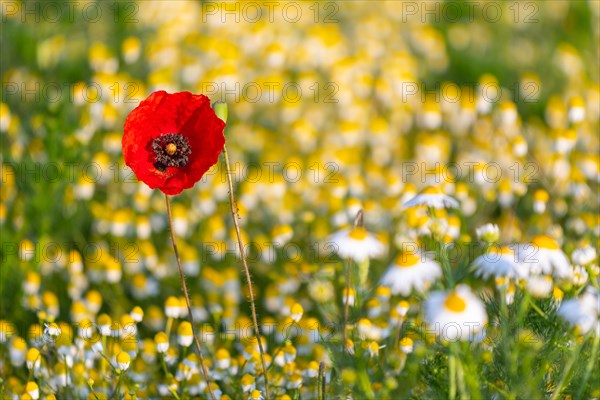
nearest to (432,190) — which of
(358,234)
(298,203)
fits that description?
(358,234)

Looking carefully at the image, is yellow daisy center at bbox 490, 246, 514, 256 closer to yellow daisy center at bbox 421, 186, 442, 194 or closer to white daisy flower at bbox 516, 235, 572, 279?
white daisy flower at bbox 516, 235, 572, 279

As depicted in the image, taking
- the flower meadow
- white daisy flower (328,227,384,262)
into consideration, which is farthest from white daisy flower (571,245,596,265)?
white daisy flower (328,227,384,262)

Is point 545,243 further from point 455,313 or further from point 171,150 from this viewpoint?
point 171,150

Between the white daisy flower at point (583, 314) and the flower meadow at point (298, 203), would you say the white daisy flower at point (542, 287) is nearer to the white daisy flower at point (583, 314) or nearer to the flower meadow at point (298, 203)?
the flower meadow at point (298, 203)

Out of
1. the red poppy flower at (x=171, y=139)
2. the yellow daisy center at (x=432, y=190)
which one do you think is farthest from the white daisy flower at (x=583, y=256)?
the red poppy flower at (x=171, y=139)

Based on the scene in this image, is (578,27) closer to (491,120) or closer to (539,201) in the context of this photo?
(491,120)

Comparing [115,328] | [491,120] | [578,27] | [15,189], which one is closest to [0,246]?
[15,189]
